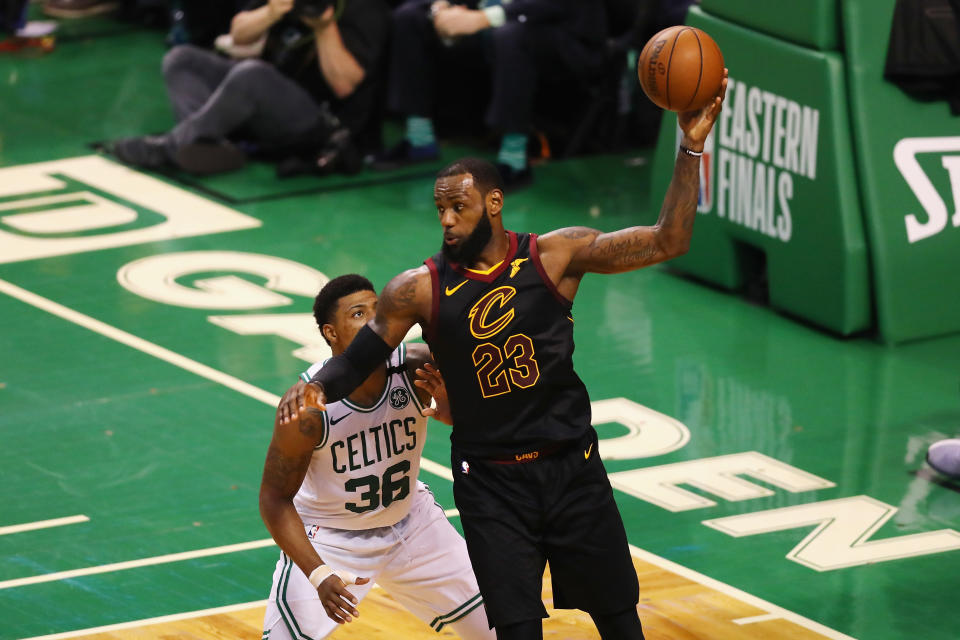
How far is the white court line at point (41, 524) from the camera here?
23.3ft

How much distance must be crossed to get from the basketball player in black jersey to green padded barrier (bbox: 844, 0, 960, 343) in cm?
415

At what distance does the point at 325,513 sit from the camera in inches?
215

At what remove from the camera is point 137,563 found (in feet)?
22.3

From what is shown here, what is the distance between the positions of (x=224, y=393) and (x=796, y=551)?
3.18 meters

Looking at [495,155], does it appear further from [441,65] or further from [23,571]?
[23,571]

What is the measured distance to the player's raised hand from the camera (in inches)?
207

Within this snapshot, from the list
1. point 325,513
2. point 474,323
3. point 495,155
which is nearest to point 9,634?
point 325,513

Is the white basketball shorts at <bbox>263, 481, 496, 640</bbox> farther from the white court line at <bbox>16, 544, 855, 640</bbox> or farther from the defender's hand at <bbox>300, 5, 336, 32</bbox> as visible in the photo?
the defender's hand at <bbox>300, 5, 336, 32</bbox>

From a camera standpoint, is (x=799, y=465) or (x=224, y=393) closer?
(x=799, y=465)

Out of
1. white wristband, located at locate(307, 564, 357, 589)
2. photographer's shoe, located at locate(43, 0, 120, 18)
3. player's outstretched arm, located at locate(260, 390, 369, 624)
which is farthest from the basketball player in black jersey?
photographer's shoe, located at locate(43, 0, 120, 18)

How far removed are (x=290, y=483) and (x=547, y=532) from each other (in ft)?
2.64

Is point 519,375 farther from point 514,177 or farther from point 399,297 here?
point 514,177

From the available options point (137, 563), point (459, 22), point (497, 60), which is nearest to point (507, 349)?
point (137, 563)

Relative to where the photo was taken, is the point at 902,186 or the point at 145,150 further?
the point at 145,150
